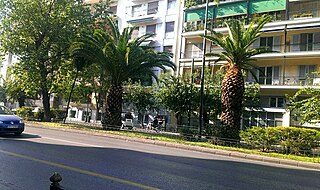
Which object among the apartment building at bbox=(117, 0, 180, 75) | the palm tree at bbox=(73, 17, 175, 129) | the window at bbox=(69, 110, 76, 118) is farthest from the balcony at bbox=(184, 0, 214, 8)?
the window at bbox=(69, 110, 76, 118)

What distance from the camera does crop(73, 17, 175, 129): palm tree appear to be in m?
23.1

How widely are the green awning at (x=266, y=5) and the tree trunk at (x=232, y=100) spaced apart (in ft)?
49.5

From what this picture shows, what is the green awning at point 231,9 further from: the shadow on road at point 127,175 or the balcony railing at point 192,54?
the shadow on road at point 127,175

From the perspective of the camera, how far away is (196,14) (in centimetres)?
3591

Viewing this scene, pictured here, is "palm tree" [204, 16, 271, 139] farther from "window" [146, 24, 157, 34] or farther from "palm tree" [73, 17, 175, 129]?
"window" [146, 24, 157, 34]

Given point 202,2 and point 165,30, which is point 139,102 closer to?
point 165,30

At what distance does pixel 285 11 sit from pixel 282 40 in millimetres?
2851

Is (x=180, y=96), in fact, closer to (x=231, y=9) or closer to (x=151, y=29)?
(x=231, y=9)

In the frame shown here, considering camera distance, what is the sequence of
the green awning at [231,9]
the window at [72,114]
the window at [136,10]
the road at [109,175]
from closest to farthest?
the road at [109,175], the green awning at [231,9], the window at [136,10], the window at [72,114]

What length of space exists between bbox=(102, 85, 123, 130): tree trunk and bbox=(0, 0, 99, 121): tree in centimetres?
746

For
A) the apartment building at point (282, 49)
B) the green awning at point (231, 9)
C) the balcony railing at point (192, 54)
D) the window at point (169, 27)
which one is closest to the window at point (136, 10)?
the window at point (169, 27)

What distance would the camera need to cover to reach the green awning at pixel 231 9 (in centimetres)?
3222

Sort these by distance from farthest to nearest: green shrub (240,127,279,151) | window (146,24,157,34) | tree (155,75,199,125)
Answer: window (146,24,157,34), tree (155,75,199,125), green shrub (240,127,279,151)

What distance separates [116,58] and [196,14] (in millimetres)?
16356
